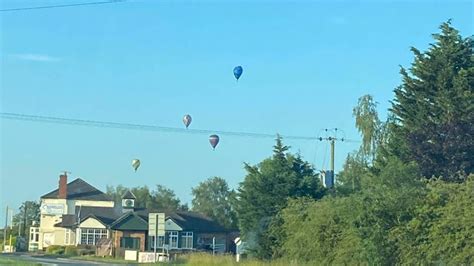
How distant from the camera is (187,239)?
305 feet

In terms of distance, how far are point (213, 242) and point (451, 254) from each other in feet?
183

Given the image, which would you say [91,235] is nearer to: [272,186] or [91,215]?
[91,215]

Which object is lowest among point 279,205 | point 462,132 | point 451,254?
point 451,254

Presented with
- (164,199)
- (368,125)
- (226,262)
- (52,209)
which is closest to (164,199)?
(164,199)

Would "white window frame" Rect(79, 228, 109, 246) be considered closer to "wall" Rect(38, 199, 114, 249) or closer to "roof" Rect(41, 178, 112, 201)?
"wall" Rect(38, 199, 114, 249)

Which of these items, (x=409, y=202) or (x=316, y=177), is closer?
(x=409, y=202)

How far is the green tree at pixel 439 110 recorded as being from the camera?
5531 cm

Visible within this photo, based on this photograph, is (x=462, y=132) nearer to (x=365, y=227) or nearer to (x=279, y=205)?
(x=279, y=205)

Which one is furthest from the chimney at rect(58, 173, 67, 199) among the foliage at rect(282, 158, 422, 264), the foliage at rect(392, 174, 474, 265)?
the foliage at rect(392, 174, 474, 265)

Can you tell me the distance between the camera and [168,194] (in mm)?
155625

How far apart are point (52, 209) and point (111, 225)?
102ft

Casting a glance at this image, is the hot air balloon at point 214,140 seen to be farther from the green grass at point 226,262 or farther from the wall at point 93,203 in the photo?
the wall at point 93,203

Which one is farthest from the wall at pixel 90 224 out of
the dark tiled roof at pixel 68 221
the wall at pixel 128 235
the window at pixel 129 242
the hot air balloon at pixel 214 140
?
the hot air balloon at pixel 214 140

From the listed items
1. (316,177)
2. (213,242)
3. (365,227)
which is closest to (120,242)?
(213,242)
